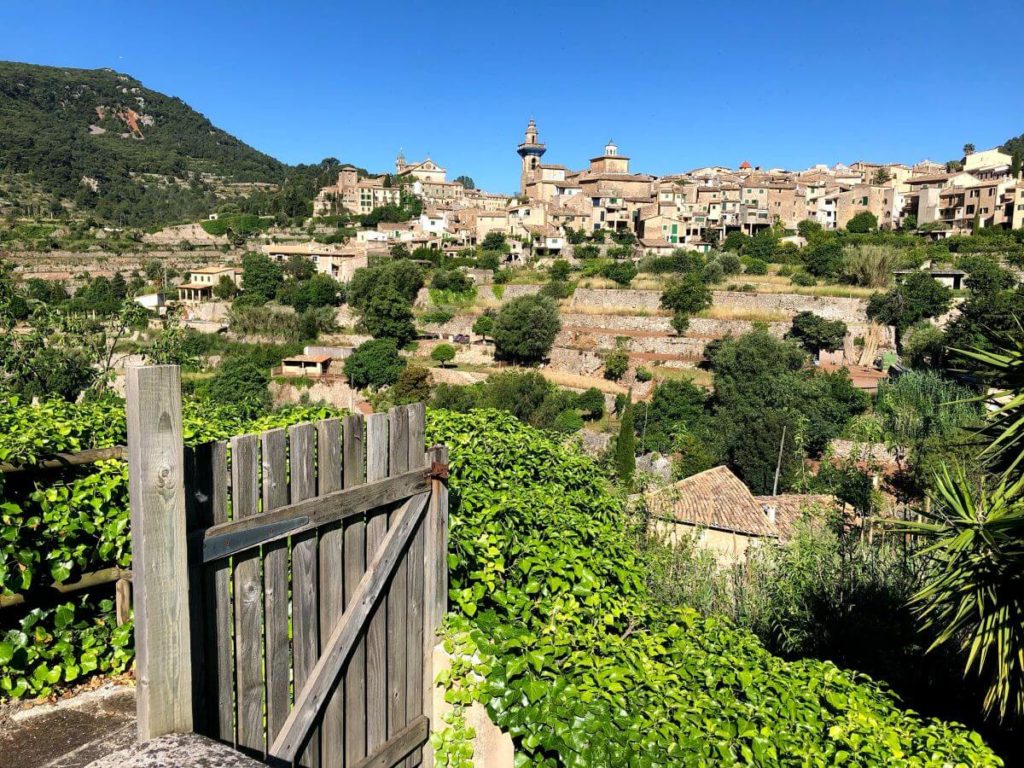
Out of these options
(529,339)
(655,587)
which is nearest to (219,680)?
(655,587)

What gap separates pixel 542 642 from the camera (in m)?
Answer: 2.92

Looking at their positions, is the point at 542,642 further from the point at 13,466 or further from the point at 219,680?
the point at 13,466

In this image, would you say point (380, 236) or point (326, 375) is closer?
point (326, 375)

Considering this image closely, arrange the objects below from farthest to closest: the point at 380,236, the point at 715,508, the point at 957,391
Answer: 1. the point at 380,236
2. the point at 957,391
3. the point at 715,508

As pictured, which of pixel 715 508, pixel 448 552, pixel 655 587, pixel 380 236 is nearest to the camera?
pixel 448 552

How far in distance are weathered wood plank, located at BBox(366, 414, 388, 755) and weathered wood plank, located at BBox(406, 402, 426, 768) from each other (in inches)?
5.9

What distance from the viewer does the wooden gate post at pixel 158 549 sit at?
→ 5.75ft

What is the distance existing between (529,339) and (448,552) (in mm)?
35380

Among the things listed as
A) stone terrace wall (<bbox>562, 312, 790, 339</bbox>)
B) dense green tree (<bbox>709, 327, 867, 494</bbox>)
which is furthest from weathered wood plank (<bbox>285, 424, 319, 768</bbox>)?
stone terrace wall (<bbox>562, 312, 790, 339</bbox>)

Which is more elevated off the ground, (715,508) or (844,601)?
(844,601)

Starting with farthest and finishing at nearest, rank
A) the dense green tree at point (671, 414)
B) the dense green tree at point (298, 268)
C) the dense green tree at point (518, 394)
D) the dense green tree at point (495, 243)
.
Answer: the dense green tree at point (495, 243) → the dense green tree at point (298, 268) → the dense green tree at point (518, 394) → the dense green tree at point (671, 414)

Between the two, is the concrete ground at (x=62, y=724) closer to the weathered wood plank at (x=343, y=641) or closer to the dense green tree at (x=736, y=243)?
the weathered wood plank at (x=343, y=641)

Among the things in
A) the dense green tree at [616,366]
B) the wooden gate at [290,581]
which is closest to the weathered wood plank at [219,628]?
the wooden gate at [290,581]

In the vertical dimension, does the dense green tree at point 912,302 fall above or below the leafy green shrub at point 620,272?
below
